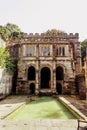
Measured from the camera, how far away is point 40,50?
96.9 ft

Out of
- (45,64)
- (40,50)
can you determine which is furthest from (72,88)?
(40,50)

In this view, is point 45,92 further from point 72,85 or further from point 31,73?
point 31,73

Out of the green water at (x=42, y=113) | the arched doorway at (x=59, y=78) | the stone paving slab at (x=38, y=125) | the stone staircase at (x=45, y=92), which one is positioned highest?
the arched doorway at (x=59, y=78)

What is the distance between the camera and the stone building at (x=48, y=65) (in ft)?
93.0

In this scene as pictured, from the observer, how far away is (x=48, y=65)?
29062 mm

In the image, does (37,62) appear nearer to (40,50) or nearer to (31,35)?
(40,50)

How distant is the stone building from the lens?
93.0 feet

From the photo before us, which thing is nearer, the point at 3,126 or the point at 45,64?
the point at 3,126

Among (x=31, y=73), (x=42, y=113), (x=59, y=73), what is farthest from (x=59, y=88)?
(x=42, y=113)

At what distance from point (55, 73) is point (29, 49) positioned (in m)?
6.03

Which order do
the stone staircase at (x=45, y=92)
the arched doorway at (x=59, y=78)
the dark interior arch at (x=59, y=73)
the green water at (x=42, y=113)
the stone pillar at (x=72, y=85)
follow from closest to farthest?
the green water at (x=42, y=113) → the stone staircase at (x=45, y=92) → the stone pillar at (x=72, y=85) → the arched doorway at (x=59, y=78) → the dark interior arch at (x=59, y=73)

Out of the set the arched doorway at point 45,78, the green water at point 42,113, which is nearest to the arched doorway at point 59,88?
the arched doorway at point 45,78

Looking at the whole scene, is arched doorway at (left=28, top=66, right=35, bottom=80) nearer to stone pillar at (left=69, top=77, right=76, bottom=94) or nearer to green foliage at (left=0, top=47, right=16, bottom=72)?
green foliage at (left=0, top=47, right=16, bottom=72)

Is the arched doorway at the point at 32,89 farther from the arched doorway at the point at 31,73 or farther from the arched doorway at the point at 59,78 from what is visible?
the arched doorway at the point at 59,78
